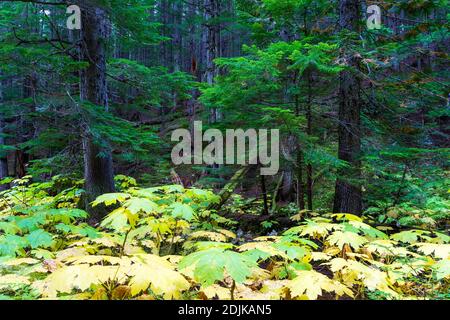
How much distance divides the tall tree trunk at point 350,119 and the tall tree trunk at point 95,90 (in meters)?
5.41

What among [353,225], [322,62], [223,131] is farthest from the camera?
[223,131]

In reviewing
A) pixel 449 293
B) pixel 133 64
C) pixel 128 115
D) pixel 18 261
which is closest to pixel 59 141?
pixel 133 64

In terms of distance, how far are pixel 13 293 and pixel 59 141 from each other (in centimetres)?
625

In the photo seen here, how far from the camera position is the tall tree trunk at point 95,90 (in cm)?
748

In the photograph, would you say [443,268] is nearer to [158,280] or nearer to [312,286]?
[312,286]

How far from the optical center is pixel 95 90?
7621mm

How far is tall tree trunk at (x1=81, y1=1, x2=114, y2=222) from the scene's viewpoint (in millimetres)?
7477

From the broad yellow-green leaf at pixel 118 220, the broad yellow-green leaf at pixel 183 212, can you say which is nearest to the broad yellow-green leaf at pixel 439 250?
the broad yellow-green leaf at pixel 183 212

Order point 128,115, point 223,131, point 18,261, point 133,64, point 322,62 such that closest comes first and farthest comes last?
1. point 18,261
2. point 322,62
3. point 223,131
4. point 133,64
5. point 128,115

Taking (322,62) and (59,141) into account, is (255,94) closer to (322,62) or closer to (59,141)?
(322,62)

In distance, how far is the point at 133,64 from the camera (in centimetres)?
869

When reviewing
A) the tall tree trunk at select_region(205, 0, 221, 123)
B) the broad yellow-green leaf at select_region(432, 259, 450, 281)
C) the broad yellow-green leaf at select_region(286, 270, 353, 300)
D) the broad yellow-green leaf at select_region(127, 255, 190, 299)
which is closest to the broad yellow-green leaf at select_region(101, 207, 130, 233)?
the broad yellow-green leaf at select_region(127, 255, 190, 299)

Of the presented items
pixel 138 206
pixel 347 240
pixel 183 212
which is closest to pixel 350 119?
pixel 347 240
